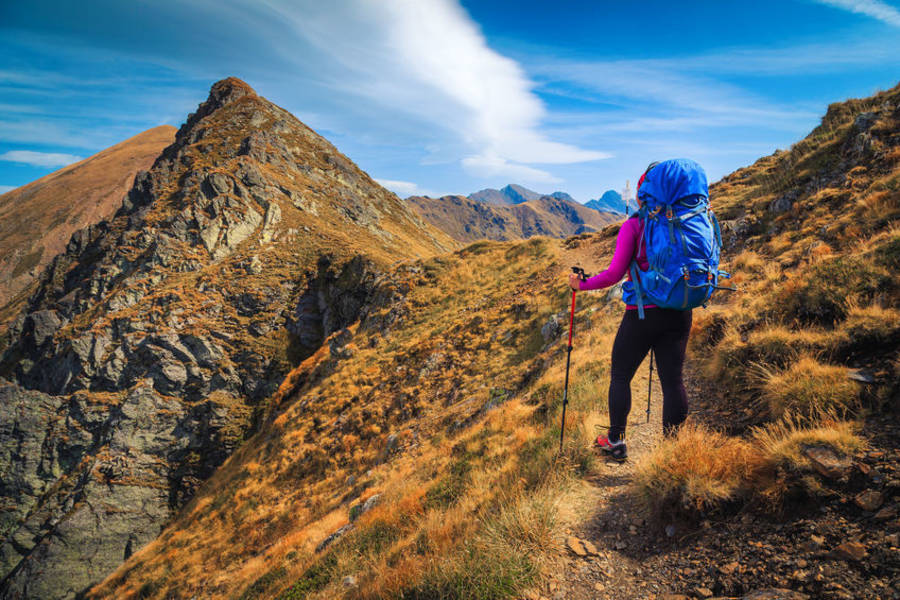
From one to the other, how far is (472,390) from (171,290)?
1332 inches

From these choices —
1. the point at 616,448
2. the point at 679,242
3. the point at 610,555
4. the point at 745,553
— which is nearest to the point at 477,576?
the point at 610,555

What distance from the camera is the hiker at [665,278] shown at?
3.25 metres

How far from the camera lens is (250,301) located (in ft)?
109

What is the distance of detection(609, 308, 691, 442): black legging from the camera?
3457mm

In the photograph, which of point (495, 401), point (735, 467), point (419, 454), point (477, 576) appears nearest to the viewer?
point (735, 467)

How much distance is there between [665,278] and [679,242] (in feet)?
1.20

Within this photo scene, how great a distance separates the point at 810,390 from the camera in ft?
11.5

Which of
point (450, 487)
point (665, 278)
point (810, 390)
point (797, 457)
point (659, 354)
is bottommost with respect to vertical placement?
point (450, 487)

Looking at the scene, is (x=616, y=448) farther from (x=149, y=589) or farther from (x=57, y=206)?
(x=57, y=206)

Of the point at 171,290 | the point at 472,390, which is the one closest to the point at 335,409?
the point at 472,390

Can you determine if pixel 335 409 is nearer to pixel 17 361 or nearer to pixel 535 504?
pixel 535 504

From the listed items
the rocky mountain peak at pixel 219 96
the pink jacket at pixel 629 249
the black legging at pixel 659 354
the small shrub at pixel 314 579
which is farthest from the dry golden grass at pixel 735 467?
the rocky mountain peak at pixel 219 96

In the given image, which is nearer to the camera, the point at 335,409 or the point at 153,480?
the point at 335,409

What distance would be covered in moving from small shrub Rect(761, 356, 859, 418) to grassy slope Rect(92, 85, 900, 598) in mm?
34
